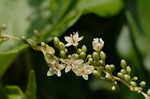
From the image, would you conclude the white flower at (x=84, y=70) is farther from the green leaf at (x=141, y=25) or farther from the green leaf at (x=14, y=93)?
the green leaf at (x=141, y=25)

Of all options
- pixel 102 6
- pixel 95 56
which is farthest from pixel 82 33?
pixel 95 56

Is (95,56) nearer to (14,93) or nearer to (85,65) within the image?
(85,65)

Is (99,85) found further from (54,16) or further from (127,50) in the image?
(54,16)

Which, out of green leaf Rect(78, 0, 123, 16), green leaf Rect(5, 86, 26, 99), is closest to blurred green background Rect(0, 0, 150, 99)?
green leaf Rect(78, 0, 123, 16)

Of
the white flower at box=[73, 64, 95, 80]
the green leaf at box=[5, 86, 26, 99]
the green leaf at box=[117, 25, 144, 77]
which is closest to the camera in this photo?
the white flower at box=[73, 64, 95, 80]

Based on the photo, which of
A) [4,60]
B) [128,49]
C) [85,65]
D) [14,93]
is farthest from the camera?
[128,49]

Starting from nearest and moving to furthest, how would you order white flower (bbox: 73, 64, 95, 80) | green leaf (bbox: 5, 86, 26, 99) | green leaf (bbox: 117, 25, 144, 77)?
white flower (bbox: 73, 64, 95, 80) → green leaf (bbox: 5, 86, 26, 99) → green leaf (bbox: 117, 25, 144, 77)

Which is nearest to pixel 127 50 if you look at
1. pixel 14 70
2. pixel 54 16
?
pixel 54 16

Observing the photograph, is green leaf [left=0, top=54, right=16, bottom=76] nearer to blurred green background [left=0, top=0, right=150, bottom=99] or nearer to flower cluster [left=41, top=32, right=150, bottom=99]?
blurred green background [left=0, top=0, right=150, bottom=99]

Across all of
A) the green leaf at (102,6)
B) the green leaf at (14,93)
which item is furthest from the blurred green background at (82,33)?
the green leaf at (14,93)

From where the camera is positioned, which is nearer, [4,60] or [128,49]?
[4,60]
